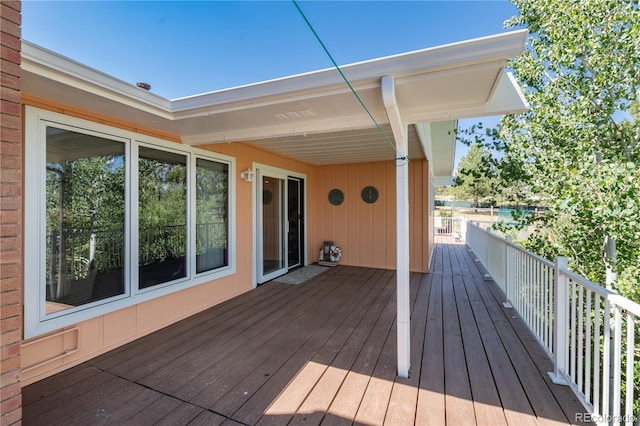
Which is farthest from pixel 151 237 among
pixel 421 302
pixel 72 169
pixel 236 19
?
pixel 421 302

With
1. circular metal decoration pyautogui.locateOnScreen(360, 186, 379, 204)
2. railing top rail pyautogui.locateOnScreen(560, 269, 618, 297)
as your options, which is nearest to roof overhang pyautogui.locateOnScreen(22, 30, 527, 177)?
railing top rail pyautogui.locateOnScreen(560, 269, 618, 297)

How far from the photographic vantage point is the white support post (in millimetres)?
2180

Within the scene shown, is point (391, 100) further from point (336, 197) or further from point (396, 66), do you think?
point (336, 197)

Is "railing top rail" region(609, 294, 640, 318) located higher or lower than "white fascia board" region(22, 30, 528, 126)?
lower

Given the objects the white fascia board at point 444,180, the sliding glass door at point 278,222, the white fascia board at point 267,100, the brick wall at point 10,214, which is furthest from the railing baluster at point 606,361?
the white fascia board at point 444,180

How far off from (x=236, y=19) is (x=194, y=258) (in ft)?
9.54

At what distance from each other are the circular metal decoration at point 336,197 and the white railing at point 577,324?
11.0 feet

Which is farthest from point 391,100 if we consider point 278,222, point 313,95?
point 278,222

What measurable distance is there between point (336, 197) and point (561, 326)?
497cm

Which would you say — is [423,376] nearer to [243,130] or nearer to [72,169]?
[243,130]

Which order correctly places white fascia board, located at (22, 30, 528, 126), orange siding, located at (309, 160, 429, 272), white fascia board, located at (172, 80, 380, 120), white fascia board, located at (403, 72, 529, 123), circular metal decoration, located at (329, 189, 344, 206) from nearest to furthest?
1. white fascia board, located at (22, 30, 528, 126)
2. white fascia board, located at (172, 80, 380, 120)
3. white fascia board, located at (403, 72, 529, 123)
4. orange siding, located at (309, 160, 429, 272)
5. circular metal decoration, located at (329, 189, 344, 206)

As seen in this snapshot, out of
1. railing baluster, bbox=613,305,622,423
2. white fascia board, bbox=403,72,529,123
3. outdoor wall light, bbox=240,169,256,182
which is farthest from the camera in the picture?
outdoor wall light, bbox=240,169,256,182

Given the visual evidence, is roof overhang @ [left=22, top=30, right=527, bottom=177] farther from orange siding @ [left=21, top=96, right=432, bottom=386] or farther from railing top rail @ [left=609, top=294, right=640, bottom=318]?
railing top rail @ [left=609, top=294, right=640, bottom=318]

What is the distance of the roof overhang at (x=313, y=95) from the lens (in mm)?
1753
